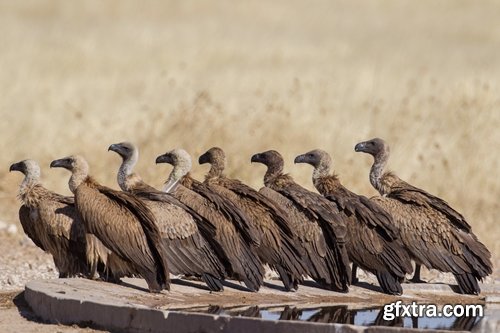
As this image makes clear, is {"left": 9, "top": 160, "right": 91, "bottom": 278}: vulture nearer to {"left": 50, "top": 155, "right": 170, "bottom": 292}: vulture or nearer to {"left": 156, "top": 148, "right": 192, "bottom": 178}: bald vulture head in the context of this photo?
{"left": 50, "top": 155, "right": 170, "bottom": 292}: vulture

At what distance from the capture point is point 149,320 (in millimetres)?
9719

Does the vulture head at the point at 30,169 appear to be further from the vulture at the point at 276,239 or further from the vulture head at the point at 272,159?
the vulture head at the point at 272,159

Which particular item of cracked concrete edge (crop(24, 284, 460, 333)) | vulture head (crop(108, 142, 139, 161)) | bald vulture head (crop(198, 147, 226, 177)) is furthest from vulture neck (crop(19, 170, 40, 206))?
cracked concrete edge (crop(24, 284, 460, 333))

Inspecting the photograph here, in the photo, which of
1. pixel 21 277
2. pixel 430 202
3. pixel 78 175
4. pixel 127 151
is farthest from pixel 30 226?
pixel 430 202

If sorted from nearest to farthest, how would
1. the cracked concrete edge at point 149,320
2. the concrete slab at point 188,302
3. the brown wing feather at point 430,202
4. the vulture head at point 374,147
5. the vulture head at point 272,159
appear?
the cracked concrete edge at point 149,320 < the concrete slab at point 188,302 < the brown wing feather at point 430,202 < the vulture head at point 272,159 < the vulture head at point 374,147

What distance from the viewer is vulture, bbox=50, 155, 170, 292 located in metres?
11.4

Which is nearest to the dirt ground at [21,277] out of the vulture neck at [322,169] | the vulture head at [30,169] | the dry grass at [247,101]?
the vulture head at [30,169]

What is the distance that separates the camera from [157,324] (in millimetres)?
9664

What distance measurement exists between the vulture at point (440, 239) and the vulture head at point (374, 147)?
1759mm

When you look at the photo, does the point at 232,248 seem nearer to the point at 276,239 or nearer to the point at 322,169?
the point at 276,239

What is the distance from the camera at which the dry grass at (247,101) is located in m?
19.8

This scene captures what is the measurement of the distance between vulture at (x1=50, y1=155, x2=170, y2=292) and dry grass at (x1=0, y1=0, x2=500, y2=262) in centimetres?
654

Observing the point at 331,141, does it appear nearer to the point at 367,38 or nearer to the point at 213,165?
the point at 213,165

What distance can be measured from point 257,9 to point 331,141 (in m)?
20.1
